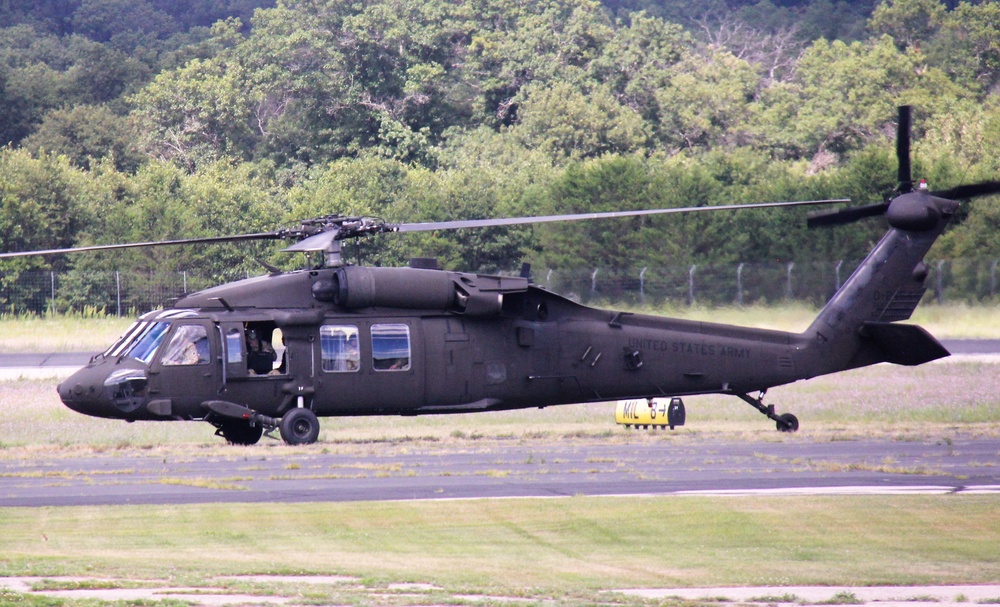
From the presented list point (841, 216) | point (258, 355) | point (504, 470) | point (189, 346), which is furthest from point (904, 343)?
point (189, 346)

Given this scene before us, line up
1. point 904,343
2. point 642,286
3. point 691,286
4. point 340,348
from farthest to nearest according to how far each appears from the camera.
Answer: point 642,286, point 691,286, point 904,343, point 340,348

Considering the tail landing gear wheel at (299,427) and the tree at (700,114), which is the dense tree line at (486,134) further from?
the tail landing gear wheel at (299,427)

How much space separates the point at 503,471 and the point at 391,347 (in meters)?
3.10

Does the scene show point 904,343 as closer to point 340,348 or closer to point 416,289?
point 416,289

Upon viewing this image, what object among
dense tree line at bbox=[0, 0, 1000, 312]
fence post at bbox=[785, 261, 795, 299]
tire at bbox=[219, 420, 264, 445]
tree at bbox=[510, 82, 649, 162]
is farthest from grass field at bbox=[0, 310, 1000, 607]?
tree at bbox=[510, 82, 649, 162]

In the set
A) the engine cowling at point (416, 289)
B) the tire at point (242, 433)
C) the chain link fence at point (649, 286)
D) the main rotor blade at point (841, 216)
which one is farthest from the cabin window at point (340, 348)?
the chain link fence at point (649, 286)

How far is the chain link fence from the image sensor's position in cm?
3931

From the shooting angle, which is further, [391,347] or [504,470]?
[391,347]

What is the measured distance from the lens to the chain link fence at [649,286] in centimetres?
3931

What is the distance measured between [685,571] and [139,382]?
35.4 feet

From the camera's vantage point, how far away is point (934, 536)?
14492mm

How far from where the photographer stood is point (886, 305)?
23.9 metres

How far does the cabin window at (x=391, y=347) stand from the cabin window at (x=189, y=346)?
2691mm

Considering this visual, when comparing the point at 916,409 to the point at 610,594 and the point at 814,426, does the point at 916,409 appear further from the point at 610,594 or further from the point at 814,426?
the point at 610,594
